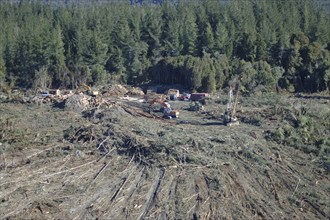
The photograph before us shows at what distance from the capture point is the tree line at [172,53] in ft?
98.0

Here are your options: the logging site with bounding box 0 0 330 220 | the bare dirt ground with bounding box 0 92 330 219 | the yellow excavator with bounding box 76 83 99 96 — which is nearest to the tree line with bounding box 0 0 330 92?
the logging site with bounding box 0 0 330 220

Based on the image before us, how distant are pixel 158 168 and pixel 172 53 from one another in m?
20.7

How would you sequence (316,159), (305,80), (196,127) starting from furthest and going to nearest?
1. (305,80)
2. (196,127)
3. (316,159)

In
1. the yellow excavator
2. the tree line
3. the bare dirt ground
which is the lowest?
the bare dirt ground

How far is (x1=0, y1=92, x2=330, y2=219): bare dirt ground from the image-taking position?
12445mm

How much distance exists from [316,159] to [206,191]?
185 inches

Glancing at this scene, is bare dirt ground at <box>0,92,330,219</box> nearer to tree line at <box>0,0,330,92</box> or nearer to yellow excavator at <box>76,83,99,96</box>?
Result: yellow excavator at <box>76,83,99,96</box>

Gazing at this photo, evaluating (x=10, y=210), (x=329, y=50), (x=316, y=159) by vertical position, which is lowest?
(x=10, y=210)

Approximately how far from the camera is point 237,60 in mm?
32062

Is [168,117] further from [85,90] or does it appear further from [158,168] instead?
[85,90]

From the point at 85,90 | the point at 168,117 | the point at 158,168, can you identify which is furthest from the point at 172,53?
the point at 158,168

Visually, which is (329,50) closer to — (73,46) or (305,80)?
(305,80)

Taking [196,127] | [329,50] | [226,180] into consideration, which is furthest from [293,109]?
[329,50]

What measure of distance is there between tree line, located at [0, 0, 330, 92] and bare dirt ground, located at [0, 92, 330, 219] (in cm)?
944
